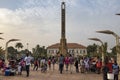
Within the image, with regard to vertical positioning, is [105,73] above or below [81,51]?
below

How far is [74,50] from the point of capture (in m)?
154

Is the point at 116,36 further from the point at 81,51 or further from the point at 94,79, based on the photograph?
the point at 81,51

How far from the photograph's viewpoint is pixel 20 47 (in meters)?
143

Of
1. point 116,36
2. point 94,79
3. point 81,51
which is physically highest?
point 81,51

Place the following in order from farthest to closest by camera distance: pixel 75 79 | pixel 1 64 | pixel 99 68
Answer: pixel 99 68, pixel 1 64, pixel 75 79

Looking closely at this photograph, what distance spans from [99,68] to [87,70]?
4.56 feet

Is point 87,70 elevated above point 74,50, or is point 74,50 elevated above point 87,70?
point 74,50

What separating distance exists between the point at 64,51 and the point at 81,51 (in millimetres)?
79500

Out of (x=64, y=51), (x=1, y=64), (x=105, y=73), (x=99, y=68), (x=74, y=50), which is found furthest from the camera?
(x=74, y=50)

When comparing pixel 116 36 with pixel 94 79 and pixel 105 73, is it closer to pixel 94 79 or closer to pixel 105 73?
pixel 94 79

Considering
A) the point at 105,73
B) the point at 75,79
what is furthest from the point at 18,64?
the point at 105,73

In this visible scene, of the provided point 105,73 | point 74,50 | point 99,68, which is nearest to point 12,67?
point 99,68

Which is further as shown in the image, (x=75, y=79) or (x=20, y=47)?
(x=20, y=47)

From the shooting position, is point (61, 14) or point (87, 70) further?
point (61, 14)
